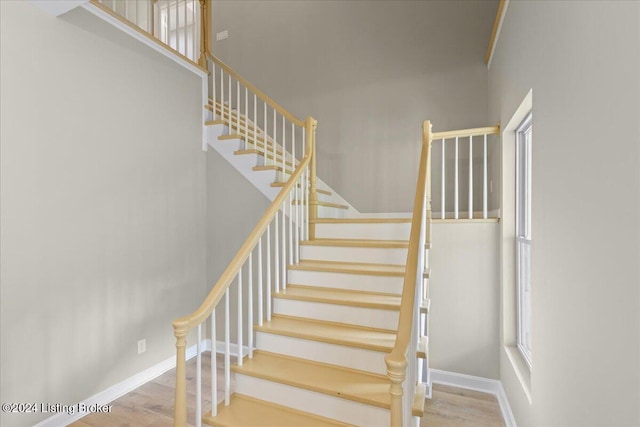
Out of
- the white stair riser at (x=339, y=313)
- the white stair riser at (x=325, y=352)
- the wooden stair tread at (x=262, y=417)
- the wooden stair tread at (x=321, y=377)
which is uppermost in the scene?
the white stair riser at (x=339, y=313)

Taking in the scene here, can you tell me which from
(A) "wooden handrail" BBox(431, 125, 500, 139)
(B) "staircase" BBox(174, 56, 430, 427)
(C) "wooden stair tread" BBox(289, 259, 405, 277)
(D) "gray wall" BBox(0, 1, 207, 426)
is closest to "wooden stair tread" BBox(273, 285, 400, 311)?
(B) "staircase" BBox(174, 56, 430, 427)

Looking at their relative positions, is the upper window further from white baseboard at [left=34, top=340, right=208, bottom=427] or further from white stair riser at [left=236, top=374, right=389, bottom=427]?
white baseboard at [left=34, top=340, right=208, bottom=427]

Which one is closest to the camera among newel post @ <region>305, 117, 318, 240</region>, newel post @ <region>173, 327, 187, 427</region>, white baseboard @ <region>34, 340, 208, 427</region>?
newel post @ <region>173, 327, 187, 427</region>

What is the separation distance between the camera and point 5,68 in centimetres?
217

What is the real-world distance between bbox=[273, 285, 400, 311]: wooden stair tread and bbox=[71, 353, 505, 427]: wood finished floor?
951mm

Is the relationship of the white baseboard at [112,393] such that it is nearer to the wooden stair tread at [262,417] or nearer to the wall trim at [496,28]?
the wooden stair tread at [262,417]

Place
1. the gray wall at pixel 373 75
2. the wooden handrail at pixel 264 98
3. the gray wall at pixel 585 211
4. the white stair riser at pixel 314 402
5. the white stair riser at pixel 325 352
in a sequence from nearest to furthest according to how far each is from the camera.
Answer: the gray wall at pixel 585 211
the white stair riser at pixel 314 402
the white stair riser at pixel 325 352
the wooden handrail at pixel 264 98
the gray wall at pixel 373 75

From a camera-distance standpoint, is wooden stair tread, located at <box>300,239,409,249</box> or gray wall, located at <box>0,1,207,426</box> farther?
wooden stair tread, located at <box>300,239,409,249</box>

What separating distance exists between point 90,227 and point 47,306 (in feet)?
2.06

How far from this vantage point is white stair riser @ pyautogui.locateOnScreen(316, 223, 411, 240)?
3168 millimetres

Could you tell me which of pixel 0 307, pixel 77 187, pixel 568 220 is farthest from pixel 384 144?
pixel 0 307

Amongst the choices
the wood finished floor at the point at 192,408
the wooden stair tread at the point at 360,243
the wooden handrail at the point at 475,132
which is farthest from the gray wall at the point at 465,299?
the wooden handrail at the point at 475,132

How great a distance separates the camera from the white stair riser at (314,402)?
1931 millimetres

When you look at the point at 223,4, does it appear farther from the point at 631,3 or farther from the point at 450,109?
the point at 631,3
